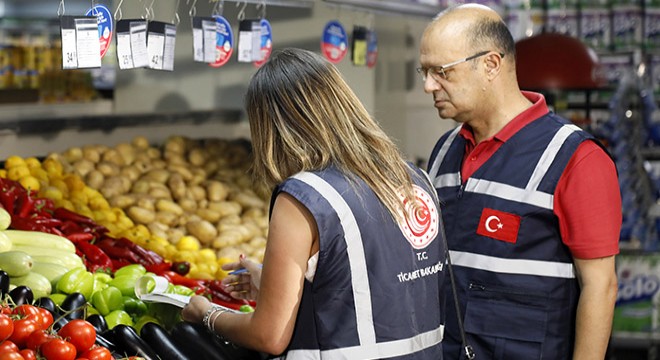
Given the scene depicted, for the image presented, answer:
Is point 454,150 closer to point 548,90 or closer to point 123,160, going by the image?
point 123,160

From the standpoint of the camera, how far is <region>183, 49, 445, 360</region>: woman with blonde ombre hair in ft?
7.75

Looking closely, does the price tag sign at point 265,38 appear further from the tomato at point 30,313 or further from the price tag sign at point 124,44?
the tomato at point 30,313

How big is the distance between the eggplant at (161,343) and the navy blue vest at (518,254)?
2.81 feet

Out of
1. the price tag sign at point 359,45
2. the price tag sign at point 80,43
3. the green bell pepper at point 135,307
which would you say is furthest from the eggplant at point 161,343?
the price tag sign at point 359,45

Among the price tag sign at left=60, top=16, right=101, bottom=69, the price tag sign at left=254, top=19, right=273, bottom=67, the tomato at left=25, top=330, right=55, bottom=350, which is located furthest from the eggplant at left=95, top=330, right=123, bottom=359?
the price tag sign at left=254, top=19, right=273, bottom=67

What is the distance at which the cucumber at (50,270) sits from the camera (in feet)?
11.7

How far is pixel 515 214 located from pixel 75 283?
5.02ft

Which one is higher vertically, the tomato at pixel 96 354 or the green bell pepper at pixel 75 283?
the tomato at pixel 96 354

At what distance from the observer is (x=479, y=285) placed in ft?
10.3

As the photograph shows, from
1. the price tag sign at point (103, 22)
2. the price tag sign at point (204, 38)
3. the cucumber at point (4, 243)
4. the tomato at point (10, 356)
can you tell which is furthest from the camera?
the price tag sign at point (204, 38)

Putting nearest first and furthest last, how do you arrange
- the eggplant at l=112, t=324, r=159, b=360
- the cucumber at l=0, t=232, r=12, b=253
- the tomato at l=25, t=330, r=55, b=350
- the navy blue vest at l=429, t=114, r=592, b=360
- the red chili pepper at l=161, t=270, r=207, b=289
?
1. the tomato at l=25, t=330, r=55, b=350
2. the eggplant at l=112, t=324, r=159, b=360
3. the navy blue vest at l=429, t=114, r=592, b=360
4. the cucumber at l=0, t=232, r=12, b=253
5. the red chili pepper at l=161, t=270, r=207, b=289

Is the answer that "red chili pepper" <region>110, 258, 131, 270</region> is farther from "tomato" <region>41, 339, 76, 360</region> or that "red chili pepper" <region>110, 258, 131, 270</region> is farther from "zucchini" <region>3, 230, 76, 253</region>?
"tomato" <region>41, 339, 76, 360</region>

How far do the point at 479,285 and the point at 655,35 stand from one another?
6.39 meters

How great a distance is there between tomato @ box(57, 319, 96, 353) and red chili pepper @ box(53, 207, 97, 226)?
202 cm
